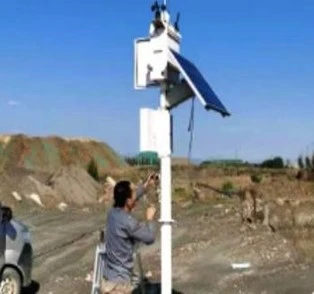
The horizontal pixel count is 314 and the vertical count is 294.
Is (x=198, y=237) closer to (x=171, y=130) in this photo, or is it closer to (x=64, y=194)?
(x=171, y=130)

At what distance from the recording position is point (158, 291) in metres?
11.7

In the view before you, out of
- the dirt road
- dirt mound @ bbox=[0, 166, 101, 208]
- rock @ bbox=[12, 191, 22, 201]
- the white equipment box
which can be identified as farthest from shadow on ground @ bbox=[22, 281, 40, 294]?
rock @ bbox=[12, 191, 22, 201]

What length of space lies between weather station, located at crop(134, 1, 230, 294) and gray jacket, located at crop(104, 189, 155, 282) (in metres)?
0.38

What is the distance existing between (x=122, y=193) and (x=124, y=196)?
4 centimetres

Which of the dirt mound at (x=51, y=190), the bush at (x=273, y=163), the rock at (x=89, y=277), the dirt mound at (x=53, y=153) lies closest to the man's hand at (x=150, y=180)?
the rock at (x=89, y=277)

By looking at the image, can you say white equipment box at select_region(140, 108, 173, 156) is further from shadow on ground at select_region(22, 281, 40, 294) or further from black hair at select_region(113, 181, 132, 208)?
shadow on ground at select_region(22, 281, 40, 294)

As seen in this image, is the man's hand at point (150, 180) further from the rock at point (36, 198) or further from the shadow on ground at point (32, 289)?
the rock at point (36, 198)

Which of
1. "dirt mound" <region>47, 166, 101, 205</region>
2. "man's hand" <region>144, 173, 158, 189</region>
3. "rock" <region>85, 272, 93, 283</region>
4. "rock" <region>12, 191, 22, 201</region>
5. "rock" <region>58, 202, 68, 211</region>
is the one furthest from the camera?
"dirt mound" <region>47, 166, 101, 205</region>

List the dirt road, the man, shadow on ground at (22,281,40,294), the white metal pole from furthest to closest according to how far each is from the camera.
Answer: shadow on ground at (22,281,40,294)
the dirt road
the white metal pole
the man

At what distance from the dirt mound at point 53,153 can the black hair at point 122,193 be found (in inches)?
2020

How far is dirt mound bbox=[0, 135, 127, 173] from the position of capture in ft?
203

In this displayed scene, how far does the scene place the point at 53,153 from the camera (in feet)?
216

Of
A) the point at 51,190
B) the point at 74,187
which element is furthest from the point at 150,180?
the point at 74,187

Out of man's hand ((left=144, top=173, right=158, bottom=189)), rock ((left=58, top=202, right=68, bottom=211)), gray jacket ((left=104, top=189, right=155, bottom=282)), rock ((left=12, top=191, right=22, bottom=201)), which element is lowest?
gray jacket ((left=104, top=189, right=155, bottom=282))
